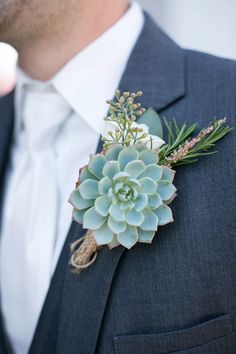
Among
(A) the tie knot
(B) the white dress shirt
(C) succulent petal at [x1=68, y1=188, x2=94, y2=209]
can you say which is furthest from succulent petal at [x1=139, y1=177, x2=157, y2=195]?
(A) the tie knot

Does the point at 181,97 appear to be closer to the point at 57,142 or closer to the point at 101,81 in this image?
the point at 101,81

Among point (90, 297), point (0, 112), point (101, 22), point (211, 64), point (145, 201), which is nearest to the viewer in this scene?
point (145, 201)

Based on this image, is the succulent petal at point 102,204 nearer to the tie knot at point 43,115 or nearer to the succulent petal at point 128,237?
the succulent petal at point 128,237

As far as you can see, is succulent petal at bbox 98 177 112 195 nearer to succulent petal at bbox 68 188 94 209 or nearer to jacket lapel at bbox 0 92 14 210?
succulent petal at bbox 68 188 94 209

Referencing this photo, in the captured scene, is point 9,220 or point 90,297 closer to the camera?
point 90,297

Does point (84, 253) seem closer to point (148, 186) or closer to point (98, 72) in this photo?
point (148, 186)

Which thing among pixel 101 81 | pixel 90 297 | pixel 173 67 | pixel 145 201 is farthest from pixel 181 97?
pixel 90 297

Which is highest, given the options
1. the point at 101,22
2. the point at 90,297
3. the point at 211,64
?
the point at 101,22
